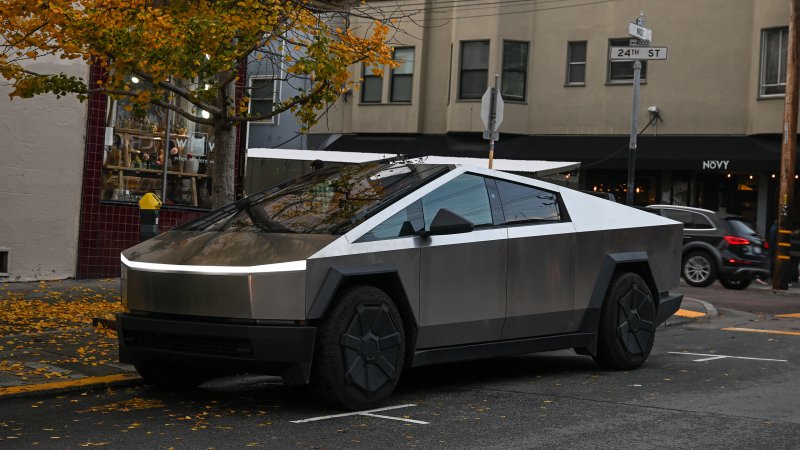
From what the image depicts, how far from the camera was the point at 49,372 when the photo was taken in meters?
8.30

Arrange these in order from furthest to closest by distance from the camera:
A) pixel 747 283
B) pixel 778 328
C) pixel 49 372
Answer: pixel 747 283 → pixel 778 328 → pixel 49 372

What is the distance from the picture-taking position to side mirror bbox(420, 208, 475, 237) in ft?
24.8

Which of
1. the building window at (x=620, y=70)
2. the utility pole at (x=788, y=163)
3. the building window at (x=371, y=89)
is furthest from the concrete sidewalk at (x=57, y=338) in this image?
the building window at (x=371, y=89)

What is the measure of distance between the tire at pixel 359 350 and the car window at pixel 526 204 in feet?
4.95

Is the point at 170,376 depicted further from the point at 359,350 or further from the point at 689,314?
the point at 689,314

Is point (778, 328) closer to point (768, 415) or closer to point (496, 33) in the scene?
point (768, 415)

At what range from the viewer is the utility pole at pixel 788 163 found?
949 inches

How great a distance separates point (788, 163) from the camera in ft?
80.2

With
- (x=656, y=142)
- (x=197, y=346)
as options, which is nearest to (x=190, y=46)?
(x=197, y=346)

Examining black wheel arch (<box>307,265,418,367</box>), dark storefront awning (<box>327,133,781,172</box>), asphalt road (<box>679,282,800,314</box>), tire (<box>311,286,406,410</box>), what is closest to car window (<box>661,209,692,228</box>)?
asphalt road (<box>679,282,800,314</box>)

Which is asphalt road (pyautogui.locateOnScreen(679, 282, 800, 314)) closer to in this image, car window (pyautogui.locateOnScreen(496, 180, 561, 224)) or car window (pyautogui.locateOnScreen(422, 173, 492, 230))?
car window (pyautogui.locateOnScreen(496, 180, 561, 224))

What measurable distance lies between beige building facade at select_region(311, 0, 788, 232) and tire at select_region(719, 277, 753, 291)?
18.5 feet

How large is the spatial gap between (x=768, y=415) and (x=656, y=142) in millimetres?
23472

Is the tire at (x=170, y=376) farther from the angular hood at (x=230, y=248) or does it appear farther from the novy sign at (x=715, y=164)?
the novy sign at (x=715, y=164)
